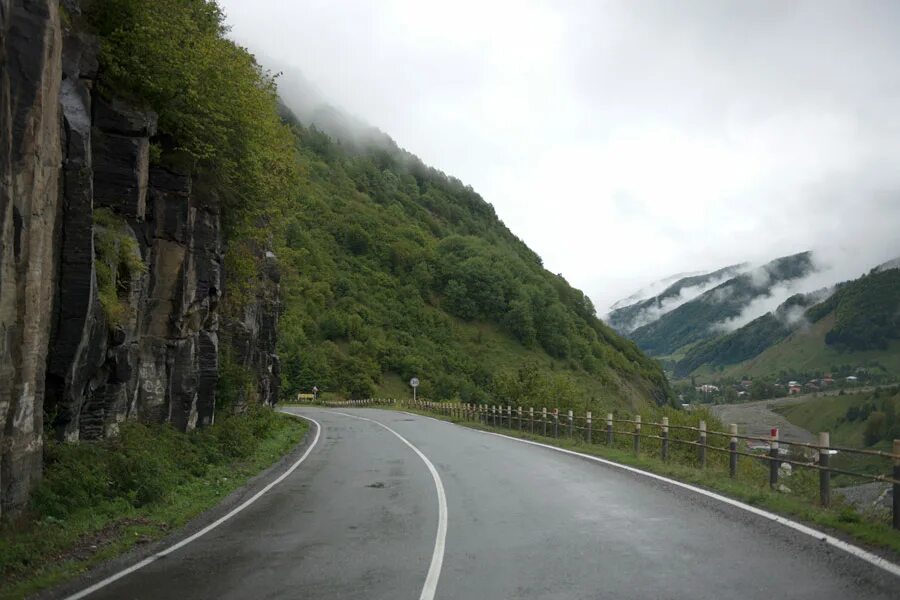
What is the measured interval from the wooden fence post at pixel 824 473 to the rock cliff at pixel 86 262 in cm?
1115

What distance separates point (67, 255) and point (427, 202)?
7401 inches

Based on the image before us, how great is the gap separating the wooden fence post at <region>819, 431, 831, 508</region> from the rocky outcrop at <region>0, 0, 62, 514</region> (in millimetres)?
11150

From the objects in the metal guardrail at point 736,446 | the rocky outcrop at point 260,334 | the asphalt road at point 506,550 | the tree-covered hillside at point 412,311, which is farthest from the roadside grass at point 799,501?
the tree-covered hillside at point 412,311

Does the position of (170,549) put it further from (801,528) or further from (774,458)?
(774,458)

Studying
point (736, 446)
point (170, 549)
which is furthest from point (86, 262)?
point (736, 446)

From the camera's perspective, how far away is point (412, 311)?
129 metres

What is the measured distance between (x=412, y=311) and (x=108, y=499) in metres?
117

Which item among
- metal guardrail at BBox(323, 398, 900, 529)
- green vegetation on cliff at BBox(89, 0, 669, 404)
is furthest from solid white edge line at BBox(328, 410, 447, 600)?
green vegetation on cliff at BBox(89, 0, 669, 404)

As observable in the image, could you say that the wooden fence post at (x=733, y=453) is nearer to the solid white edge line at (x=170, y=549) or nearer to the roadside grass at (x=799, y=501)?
the roadside grass at (x=799, y=501)

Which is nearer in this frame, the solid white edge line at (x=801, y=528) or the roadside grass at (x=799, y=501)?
the solid white edge line at (x=801, y=528)

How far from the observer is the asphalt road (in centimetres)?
667

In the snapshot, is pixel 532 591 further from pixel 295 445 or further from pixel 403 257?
pixel 403 257

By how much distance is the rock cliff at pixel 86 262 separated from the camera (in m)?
9.55

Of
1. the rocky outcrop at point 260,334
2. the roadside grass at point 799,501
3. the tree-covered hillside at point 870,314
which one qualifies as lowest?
the roadside grass at point 799,501
